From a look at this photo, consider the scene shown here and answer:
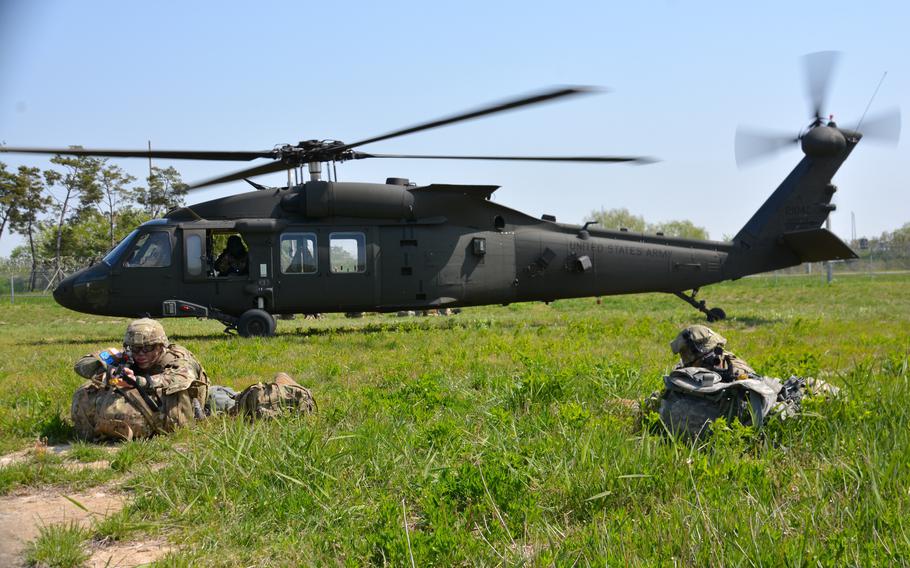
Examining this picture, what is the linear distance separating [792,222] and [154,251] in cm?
1273

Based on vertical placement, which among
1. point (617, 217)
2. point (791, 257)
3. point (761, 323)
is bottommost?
point (761, 323)

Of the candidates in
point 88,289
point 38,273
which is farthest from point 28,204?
point 88,289

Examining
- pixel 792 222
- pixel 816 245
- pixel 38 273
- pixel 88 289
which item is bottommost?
pixel 88 289

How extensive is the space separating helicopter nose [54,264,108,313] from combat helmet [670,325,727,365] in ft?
35.8

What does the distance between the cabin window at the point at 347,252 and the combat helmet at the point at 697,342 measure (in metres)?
8.72

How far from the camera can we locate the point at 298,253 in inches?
517

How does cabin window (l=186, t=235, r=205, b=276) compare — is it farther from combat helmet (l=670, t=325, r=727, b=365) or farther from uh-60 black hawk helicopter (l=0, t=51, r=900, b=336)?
combat helmet (l=670, t=325, r=727, b=365)

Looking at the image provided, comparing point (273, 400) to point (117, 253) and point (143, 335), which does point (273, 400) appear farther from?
point (117, 253)

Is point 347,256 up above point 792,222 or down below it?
below

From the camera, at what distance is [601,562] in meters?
2.84

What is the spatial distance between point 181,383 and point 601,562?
12.3ft

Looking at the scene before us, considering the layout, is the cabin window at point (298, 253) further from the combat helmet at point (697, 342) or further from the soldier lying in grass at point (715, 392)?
the combat helmet at point (697, 342)

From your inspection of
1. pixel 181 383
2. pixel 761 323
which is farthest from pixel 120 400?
pixel 761 323

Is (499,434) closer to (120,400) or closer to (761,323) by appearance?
(120,400)
